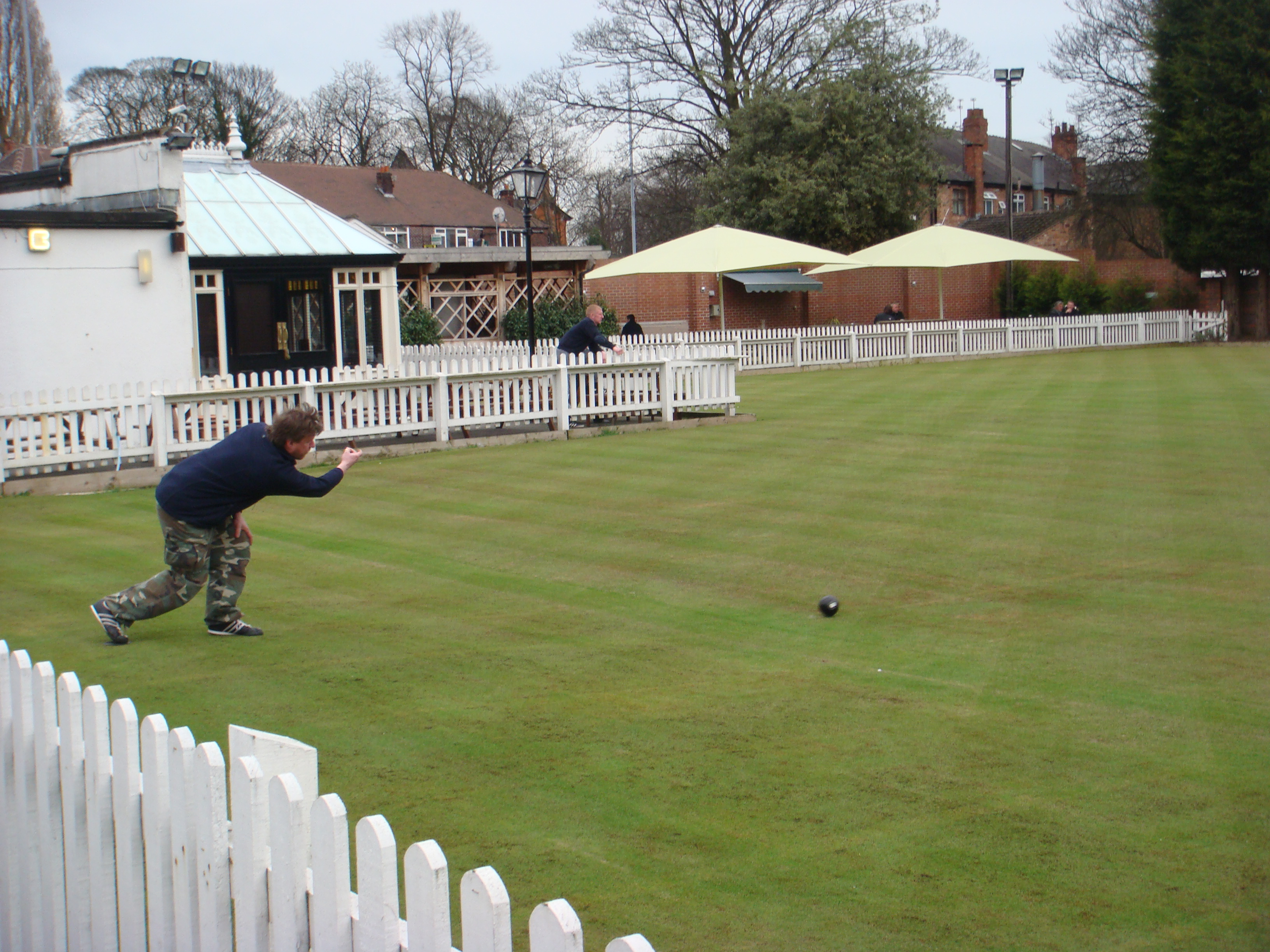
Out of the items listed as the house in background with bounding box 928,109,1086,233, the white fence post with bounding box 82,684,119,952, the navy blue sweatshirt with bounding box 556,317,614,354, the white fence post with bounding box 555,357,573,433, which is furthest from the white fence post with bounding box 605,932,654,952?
the house in background with bounding box 928,109,1086,233

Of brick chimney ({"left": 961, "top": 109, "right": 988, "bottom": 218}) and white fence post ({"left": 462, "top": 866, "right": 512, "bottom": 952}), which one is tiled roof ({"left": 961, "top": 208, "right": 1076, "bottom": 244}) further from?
white fence post ({"left": 462, "top": 866, "right": 512, "bottom": 952})

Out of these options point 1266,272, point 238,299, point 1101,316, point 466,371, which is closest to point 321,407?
point 466,371

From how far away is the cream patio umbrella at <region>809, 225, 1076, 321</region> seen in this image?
31844mm

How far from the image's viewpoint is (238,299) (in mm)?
20266

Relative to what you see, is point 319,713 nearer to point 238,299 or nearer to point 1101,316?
point 238,299

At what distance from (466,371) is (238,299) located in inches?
217

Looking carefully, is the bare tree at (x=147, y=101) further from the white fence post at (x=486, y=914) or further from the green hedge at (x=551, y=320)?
the white fence post at (x=486, y=914)

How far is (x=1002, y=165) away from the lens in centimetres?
7131

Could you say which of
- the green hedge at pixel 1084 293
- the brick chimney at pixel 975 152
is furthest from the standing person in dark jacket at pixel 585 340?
the brick chimney at pixel 975 152

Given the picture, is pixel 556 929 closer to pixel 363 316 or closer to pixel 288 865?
pixel 288 865

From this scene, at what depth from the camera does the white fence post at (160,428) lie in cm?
1418

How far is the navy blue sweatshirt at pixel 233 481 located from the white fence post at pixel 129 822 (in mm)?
3615

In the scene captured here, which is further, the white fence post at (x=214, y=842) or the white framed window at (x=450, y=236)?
the white framed window at (x=450, y=236)

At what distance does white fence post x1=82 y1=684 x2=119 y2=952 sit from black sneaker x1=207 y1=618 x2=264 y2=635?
4.07m
